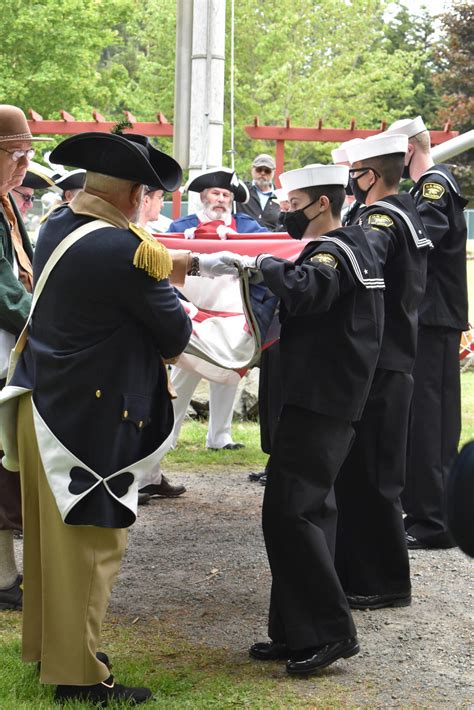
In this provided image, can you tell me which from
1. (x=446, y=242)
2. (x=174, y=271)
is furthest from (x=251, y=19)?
(x=174, y=271)

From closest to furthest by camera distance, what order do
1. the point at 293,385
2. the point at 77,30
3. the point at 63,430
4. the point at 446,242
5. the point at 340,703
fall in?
1. the point at 63,430
2. the point at 340,703
3. the point at 293,385
4. the point at 446,242
5. the point at 77,30

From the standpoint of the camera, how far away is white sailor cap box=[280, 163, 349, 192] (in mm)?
4531

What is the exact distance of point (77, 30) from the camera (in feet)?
92.1

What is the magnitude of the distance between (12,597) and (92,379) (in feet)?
6.09

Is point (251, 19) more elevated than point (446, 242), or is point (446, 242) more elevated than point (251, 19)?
point (251, 19)

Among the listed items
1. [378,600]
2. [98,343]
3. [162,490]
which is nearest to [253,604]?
[378,600]

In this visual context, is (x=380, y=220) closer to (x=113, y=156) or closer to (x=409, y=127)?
(x=409, y=127)

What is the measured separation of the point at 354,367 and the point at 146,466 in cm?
96

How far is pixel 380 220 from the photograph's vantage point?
521cm

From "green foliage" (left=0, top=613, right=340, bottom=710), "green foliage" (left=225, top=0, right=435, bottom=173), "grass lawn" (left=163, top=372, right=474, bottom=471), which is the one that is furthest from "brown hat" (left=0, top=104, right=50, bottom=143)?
"green foliage" (left=225, top=0, right=435, bottom=173)

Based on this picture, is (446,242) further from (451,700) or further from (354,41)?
(354,41)

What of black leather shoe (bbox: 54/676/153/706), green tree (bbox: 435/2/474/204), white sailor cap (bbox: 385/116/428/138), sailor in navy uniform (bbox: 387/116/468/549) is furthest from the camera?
green tree (bbox: 435/2/474/204)

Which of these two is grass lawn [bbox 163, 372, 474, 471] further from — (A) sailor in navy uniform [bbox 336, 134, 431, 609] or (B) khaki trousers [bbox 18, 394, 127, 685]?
(B) khaki trousers [bbox 18, 394, 127, 685]

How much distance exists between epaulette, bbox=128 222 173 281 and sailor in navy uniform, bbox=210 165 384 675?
59 centimetres
